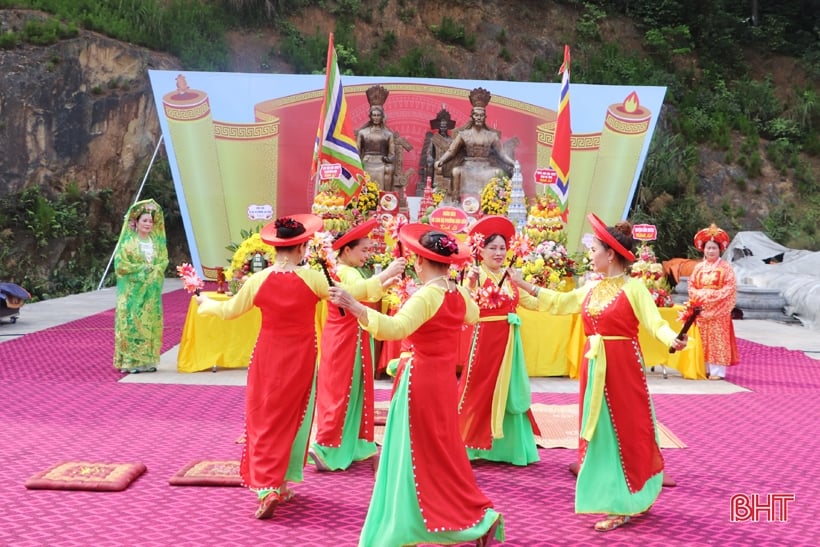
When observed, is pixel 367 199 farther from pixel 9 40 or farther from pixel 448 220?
pixel 9 40

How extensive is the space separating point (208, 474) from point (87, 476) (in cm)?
58

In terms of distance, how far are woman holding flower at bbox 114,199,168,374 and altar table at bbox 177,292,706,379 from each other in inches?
11.4

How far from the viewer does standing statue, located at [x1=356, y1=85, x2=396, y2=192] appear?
1386 centimetres

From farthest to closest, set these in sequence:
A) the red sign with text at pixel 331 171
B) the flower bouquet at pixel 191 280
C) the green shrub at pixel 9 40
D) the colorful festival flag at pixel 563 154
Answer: the green shrub at pixel 9 40
the colorful festival flag at pixel 563 154
the red sign with text at pixel 331 171
the flower bouquet at pixel 191 280

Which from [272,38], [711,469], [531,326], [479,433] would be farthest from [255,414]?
[272,38]

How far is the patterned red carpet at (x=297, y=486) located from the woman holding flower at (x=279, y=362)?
23 cm

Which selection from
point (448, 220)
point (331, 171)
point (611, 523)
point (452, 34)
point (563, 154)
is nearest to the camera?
point (611, 523)

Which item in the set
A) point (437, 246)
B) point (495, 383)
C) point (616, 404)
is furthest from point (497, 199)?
point (437, 246)

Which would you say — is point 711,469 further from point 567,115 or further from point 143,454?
point 567,115

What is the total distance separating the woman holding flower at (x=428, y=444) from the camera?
3266mm

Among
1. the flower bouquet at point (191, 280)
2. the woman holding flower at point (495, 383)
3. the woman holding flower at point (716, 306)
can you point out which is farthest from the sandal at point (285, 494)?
the woman holding flower at point (716, 306)

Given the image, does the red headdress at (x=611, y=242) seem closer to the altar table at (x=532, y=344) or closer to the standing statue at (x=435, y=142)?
the altar table at (x=532, y=344)

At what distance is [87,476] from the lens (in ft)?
14.4

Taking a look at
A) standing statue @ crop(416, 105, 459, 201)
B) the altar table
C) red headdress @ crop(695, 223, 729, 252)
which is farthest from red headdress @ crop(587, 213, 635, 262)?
standing statue @ crop(416, 105, 459, 201)
